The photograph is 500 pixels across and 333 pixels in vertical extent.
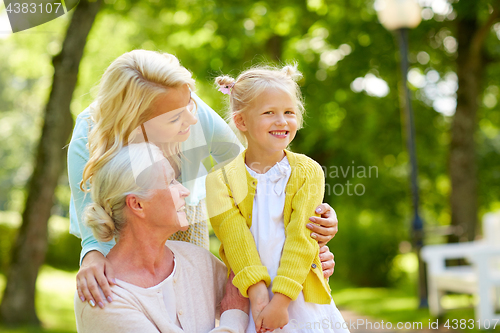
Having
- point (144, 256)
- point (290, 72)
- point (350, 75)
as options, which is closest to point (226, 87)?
point (290, 72)

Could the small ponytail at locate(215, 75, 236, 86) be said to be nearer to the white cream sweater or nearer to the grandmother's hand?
the white cream sweater

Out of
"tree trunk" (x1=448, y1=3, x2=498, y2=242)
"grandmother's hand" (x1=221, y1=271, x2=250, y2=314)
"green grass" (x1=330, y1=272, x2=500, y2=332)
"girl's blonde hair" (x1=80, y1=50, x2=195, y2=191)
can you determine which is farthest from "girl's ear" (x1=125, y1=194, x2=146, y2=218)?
"tree trunk" (x1=448, y1=3, x2=498, y2=242)

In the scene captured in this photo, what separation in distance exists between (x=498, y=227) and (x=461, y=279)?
1068 millimetres

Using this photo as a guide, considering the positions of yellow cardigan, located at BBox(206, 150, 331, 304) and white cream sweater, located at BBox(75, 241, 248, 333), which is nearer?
white cream sweater, located at BBox(75, 241, 248, 333)

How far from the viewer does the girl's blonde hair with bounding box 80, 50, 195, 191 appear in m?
1.69

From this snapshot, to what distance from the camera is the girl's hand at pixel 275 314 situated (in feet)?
5.65

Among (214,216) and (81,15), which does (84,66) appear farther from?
(214,216)

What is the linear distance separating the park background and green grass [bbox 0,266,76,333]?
1.3 inches

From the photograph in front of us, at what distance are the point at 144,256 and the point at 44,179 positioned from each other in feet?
17.0

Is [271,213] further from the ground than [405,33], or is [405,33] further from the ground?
[405,33]

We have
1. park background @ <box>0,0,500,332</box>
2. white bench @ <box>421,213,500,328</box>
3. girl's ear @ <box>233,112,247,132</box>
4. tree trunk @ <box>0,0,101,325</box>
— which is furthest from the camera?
park background @ <box>0,0,500,332</box>

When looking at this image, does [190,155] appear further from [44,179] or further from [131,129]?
[44,179]

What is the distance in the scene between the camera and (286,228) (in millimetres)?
1834

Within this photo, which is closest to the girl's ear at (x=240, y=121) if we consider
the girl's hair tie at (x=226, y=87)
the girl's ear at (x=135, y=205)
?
the girl's hair tie at (x=226, y=87)
